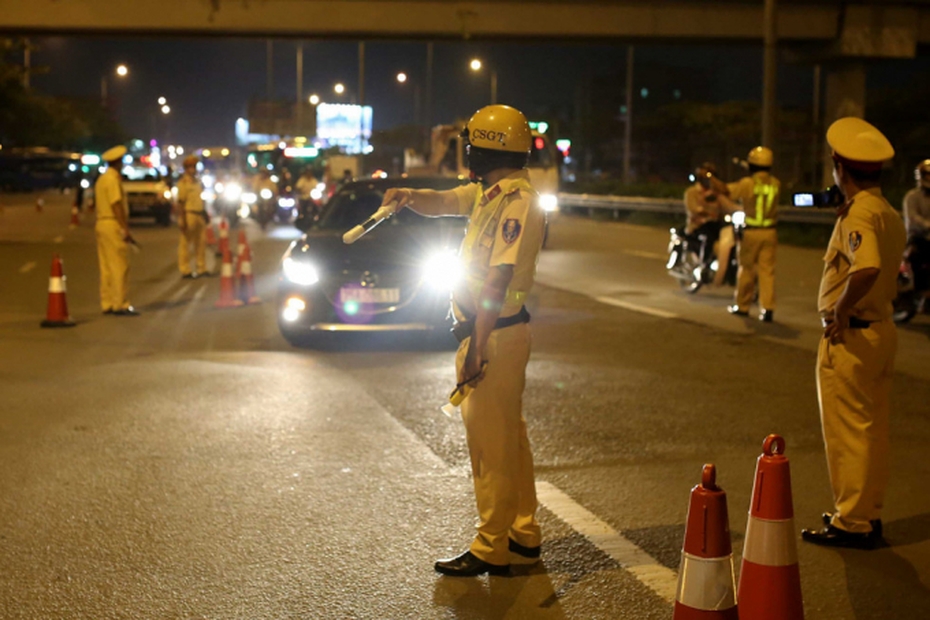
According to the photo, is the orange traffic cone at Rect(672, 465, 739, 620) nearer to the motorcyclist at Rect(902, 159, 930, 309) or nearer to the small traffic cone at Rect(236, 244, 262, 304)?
the motorcyclist at Rect(902, 159, 930, 309)

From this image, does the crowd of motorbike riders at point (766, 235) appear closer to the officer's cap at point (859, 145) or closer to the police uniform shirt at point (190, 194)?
the officer's cap at point (859, 145)

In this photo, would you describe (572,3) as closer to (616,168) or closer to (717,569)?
(717,569)

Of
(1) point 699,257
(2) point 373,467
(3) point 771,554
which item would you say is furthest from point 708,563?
(1) point 699,257

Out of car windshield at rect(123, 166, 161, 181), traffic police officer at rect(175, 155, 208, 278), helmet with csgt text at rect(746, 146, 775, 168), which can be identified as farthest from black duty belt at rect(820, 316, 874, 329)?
car windshield at rect(123, 166, 161, 181)

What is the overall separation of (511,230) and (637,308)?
33.1 ft

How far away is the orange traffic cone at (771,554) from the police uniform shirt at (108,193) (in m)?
11.0

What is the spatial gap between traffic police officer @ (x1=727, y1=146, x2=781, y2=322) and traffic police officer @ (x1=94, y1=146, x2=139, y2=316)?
696 cm

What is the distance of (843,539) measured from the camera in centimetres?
543

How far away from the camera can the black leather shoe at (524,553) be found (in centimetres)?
516

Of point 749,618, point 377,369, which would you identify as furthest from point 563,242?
point 749,618

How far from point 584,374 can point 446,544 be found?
461 centimetres

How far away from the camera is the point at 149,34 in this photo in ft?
93.4

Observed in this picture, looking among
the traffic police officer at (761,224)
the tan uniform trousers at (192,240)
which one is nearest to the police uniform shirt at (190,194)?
the tan uniform trousers at (192,240)

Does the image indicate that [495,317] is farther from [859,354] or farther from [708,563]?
[859,354]
